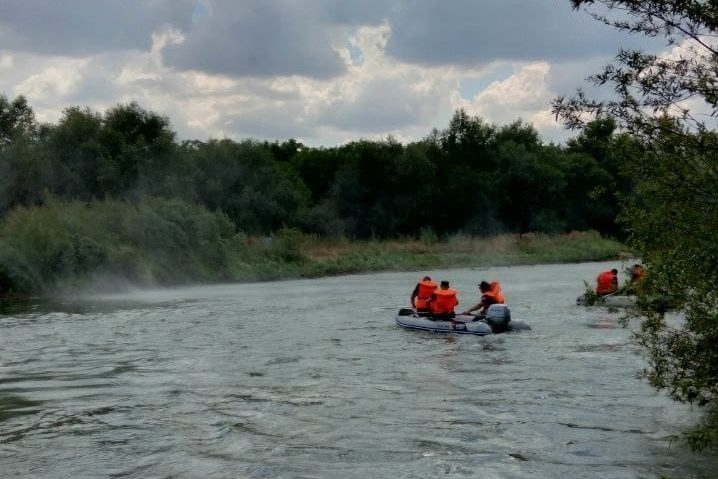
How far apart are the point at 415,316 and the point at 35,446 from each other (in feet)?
41.2

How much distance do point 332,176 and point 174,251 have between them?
4202 centimetres

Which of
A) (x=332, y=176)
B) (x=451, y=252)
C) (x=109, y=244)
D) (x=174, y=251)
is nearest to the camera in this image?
(x=109, y=244)

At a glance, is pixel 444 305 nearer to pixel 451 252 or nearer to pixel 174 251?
pixel 174 251

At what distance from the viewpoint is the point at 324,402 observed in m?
14.1

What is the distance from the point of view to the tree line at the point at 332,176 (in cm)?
5406

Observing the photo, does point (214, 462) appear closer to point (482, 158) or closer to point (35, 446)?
point (35, 446)

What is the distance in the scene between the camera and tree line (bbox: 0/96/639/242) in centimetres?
5406

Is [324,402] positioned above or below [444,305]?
below

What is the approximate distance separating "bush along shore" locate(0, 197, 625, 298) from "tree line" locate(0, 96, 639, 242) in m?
7.81

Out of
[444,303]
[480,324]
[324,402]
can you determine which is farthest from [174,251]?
[324,402]

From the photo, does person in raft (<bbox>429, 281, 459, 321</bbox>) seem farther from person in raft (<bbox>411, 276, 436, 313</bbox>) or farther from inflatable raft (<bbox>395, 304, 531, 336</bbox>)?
person in raft (<bbox>411, 276, 436, 313</bbox>)

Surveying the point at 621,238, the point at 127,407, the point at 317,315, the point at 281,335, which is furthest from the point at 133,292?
the point at 621,238

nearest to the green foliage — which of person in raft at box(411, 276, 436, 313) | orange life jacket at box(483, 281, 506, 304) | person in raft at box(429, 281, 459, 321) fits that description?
person in raft at box(411, 276, 436, 313)

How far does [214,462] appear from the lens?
10.8m
